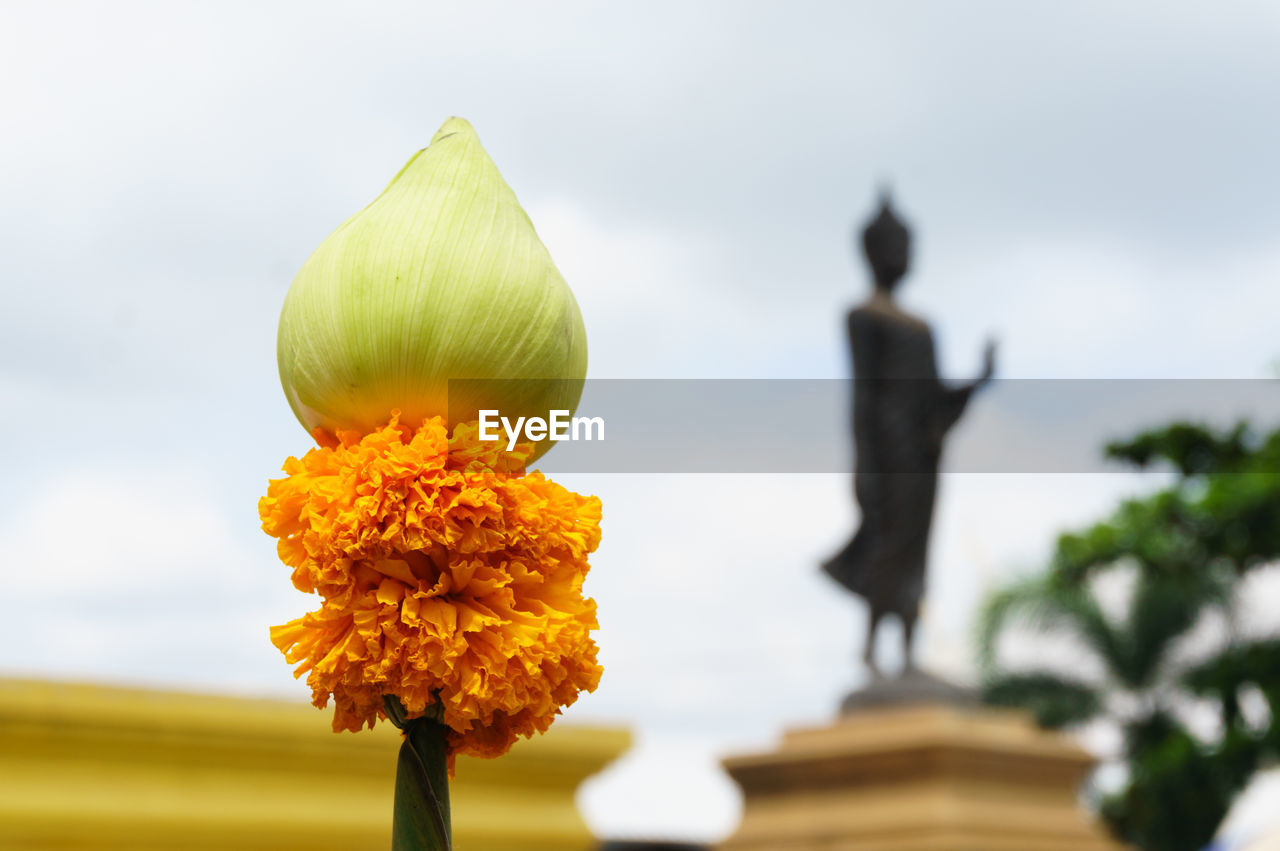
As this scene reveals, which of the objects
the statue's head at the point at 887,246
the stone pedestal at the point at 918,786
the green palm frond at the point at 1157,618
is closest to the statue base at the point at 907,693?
the stone pedestal at the point at 918,786

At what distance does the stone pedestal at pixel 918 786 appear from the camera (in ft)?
17.3

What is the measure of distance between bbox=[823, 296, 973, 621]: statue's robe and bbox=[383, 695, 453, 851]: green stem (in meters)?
4.63

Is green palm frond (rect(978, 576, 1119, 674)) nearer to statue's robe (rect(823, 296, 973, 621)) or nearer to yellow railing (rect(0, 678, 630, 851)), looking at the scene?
statue's robe (rect(823, 296, 973, 621))

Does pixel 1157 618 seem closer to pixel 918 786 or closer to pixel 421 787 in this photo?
pixel 918 786

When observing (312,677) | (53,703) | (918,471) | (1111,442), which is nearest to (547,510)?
(312,677)

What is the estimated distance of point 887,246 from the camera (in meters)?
6.17

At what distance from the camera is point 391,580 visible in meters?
1.40

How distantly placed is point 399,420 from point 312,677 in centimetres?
26

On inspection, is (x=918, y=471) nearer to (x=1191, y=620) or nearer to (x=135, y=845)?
(x=135, y=845)

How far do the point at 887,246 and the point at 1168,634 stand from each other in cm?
726

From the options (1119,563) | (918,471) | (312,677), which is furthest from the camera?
(1119,563)

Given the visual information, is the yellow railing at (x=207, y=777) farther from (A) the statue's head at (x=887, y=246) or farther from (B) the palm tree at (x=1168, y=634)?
(B) the palm tree at (x=1168, y=634)

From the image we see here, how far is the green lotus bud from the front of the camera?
1.39 metres

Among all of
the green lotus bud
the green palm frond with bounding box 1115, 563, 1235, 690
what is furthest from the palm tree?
the green lotus bud
